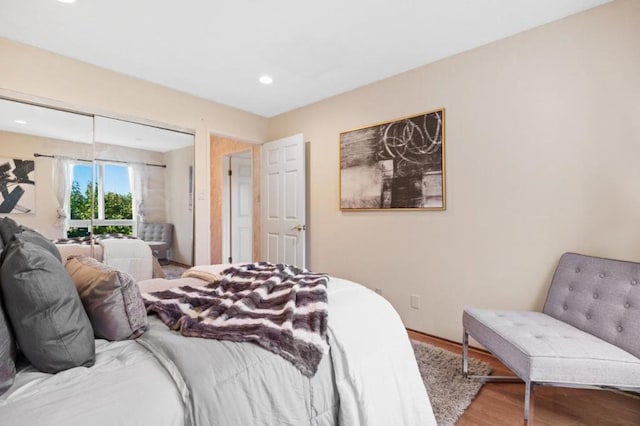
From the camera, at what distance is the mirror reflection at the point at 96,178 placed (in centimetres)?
253

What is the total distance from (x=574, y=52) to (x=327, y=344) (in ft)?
8.40

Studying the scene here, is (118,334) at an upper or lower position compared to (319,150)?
lower

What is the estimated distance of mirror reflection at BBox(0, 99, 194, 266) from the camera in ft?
8.29

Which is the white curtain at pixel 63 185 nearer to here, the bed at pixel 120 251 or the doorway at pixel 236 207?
the bed at pixel 120 251

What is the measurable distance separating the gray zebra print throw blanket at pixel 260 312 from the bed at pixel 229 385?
4 centimetres

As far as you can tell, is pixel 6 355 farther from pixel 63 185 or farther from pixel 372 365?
pixel 63 185

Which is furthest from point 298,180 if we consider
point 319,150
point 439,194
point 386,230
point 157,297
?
point 157,297

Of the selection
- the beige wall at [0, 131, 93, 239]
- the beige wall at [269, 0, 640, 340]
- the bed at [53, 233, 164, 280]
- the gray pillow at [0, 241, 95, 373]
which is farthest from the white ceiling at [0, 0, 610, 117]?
the gray pillow at [0, 241, 95, 373]

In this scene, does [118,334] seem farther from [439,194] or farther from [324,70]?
[324,70]

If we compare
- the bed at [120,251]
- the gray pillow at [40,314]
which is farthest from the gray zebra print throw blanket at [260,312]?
the bed at [120,251]

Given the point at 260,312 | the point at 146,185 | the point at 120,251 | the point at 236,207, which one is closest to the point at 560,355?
the point at 260,312

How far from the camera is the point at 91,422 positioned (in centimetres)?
79

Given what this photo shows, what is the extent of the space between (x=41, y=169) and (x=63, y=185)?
194mm

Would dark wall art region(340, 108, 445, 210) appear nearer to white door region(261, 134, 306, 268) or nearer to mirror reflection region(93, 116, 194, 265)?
white door region(261, 134, 306, 268)
